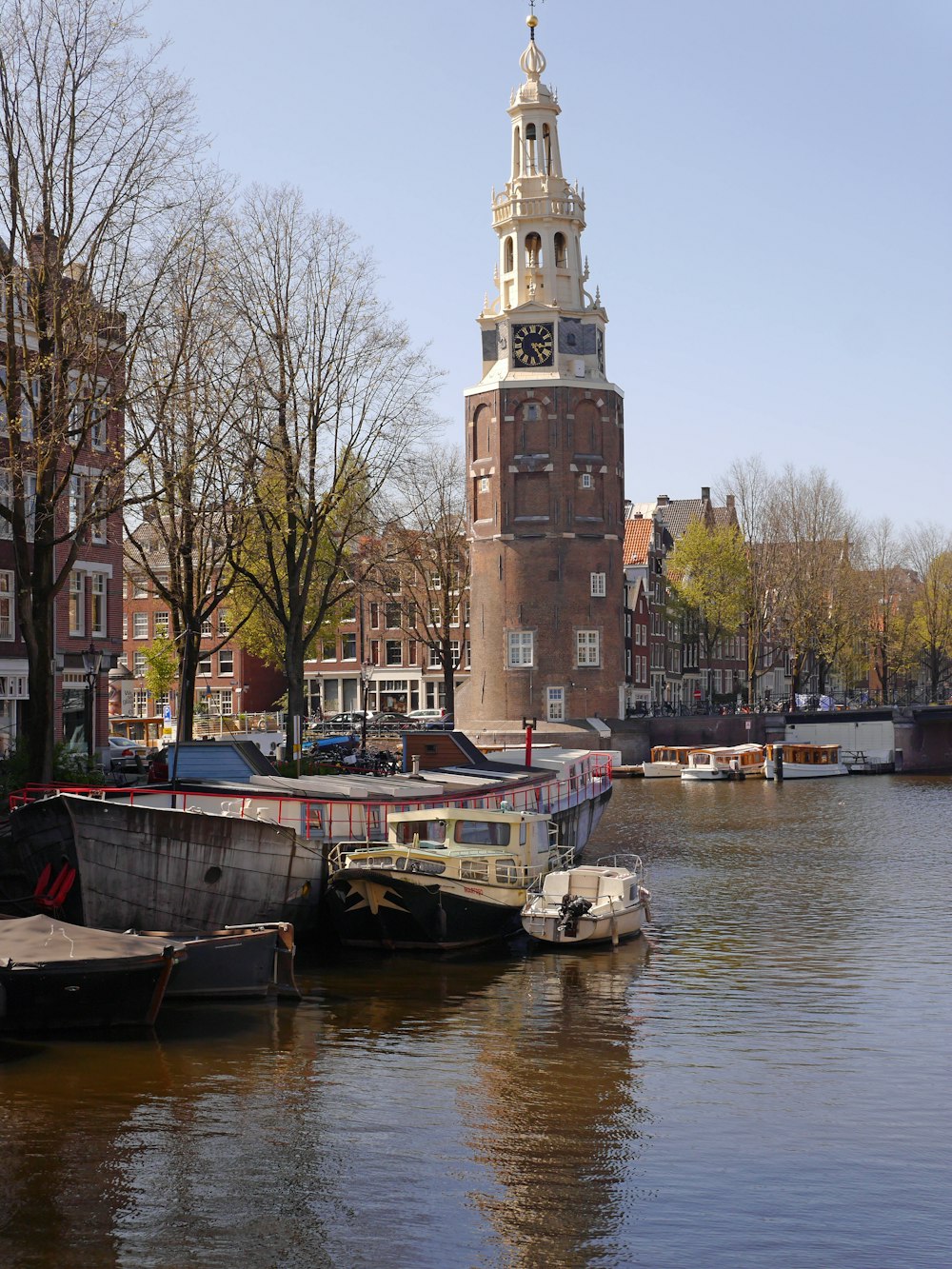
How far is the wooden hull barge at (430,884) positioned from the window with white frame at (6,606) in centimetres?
1927

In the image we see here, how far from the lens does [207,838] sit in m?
25.9

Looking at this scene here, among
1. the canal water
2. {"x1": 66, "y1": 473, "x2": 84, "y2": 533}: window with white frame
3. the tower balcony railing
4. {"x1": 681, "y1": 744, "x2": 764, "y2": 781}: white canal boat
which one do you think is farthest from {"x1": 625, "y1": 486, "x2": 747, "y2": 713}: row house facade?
the canal water

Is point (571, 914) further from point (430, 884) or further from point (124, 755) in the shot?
point (124, 755)

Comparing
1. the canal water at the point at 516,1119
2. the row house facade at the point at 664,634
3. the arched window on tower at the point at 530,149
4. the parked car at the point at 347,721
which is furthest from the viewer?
the row house facade at the point at 664,634

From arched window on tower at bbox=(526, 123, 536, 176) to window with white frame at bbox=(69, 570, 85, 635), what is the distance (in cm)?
5185

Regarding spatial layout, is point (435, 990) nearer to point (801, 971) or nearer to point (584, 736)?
point (801, 971)

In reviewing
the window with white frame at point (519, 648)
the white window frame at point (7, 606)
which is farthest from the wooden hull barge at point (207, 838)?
the window with white frame at point (519, 648)

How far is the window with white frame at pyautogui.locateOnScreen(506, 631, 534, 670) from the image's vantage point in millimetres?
88438

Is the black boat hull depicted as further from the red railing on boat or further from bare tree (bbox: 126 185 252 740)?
bare tree (bbox: 126 185 252 740)

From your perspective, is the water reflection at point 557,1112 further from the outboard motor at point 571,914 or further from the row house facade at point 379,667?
the row house facade at point 379,667

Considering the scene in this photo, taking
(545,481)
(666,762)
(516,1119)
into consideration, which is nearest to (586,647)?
(666,762)

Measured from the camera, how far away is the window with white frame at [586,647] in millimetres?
88250

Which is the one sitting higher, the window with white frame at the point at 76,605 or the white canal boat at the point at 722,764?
the window with white frame at the point at 76,605

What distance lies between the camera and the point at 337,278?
44.3 m
